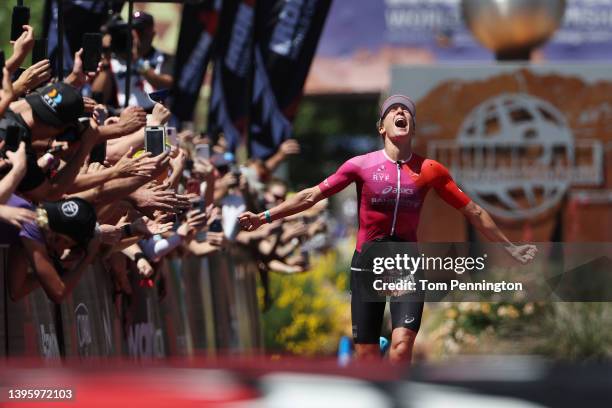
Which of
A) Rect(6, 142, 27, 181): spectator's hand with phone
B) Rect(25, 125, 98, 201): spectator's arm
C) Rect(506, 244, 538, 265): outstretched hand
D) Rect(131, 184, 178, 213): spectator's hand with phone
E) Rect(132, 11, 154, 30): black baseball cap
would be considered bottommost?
Rect(506, 244, 538, 265): outstretched hand

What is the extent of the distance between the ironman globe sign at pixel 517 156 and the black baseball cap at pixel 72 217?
1857 centimetres

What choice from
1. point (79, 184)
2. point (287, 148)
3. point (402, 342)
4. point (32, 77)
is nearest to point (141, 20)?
point (402, 342)

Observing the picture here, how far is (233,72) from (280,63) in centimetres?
83

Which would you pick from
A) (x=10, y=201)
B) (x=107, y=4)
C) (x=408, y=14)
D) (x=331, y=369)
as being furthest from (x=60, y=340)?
(x=408, y=14)

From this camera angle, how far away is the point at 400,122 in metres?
9.74

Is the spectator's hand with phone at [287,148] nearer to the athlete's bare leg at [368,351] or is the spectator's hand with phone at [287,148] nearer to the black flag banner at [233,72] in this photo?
the black flag banner at [233,72]

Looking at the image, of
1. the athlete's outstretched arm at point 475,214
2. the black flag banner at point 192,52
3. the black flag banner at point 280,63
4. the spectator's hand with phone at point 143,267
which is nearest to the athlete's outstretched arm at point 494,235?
the athlete's outstretched arm at point 475,214

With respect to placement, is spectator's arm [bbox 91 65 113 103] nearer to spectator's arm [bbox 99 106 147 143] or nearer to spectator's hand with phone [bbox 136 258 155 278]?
spectator's hand with phone [bbox 136 258 155 278]

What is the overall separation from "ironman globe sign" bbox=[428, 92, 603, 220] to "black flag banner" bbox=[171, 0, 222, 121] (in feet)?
27.8

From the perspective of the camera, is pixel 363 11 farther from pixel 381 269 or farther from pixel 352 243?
pixel 381 269

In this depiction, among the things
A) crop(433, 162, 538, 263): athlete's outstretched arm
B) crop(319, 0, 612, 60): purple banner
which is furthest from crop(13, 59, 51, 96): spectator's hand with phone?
crop(319, 0, 612, 60): purple banner

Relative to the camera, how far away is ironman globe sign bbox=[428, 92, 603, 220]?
999 inches

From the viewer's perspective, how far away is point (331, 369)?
3633mm

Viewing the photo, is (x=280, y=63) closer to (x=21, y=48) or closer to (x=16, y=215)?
(x=21, y=48)
